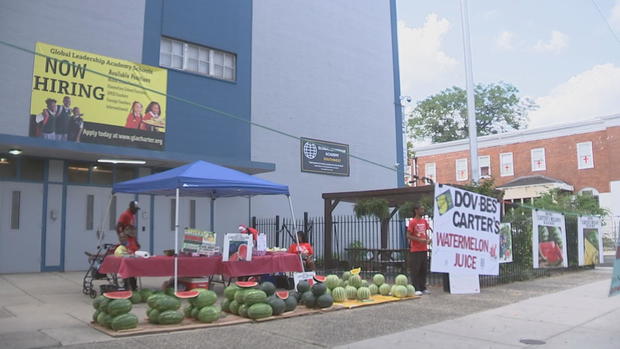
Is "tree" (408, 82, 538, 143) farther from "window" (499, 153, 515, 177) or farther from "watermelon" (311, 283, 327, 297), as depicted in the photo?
"watermelon" (311, 283, 327, 297)

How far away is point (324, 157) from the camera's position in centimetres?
2094

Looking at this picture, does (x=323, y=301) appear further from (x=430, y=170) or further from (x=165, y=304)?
(x=430, y=170)

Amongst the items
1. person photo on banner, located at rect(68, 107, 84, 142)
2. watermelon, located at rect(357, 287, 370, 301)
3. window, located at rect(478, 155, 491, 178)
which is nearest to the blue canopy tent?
watermelon, located at rect(357, 287, 370, 301)

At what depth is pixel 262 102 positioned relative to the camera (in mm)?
19219

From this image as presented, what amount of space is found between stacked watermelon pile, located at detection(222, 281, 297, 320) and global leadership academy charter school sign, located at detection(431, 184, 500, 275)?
348 cm

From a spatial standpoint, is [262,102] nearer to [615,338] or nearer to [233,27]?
[233,27]

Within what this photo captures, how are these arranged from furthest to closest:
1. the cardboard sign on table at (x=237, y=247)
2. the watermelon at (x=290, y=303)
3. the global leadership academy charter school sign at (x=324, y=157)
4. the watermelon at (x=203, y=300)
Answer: the global leadership academy charter school sign at (x=324, y=157) → the cardboard sign on table at (x=237, y=247) → the watermelon at (x=290, y=303) → the watermelon at (x=203, y=300)

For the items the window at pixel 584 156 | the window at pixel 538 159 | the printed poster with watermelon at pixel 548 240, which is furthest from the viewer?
the window at pixel 538 159

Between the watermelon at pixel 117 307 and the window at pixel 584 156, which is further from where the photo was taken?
the window at pixel 584 156

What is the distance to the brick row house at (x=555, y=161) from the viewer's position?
31891 millimetres

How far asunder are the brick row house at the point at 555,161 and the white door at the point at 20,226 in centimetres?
2459

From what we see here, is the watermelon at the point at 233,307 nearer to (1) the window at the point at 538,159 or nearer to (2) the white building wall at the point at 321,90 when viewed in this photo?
(2) the white building wall at the point at 321,90

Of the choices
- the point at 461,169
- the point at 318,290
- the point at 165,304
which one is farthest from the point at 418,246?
the point at 461,169

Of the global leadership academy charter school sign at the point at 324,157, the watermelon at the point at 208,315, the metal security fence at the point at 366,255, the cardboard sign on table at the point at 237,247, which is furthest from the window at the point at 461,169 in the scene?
the watermelon at the point at 208,315
